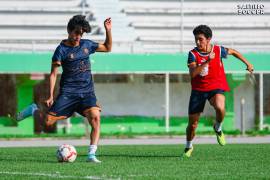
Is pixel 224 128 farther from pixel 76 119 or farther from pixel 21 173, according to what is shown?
pixel 21 173

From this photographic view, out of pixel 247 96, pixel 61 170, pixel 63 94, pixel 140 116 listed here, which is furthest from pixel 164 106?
pixel 61 170

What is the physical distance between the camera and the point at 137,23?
33500 mm

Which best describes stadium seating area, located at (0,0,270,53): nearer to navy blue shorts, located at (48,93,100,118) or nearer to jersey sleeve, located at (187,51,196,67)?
jersey sleeve, located at (187,51,196,67)

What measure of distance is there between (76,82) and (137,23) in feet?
67.9

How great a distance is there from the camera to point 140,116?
3114 centimetres

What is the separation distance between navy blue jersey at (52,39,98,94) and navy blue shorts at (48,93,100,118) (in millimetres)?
76

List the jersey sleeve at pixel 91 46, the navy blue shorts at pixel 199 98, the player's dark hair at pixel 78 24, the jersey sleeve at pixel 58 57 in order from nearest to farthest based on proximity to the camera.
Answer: the player's dark hair at pixel 78 24, the jersey sleeve at pixel 58 57, the jersey sleeve at pixel 91 46, the navy blue shorts at pixel 199 98

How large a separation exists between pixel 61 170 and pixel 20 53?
17.4 m

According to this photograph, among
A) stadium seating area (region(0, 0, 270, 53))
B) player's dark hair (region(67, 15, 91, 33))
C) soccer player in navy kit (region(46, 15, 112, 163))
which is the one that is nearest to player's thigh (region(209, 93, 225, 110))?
soccer player in navy kit (region(46, 15, 112, 163))

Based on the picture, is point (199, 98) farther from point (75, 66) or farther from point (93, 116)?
point (75, 66)

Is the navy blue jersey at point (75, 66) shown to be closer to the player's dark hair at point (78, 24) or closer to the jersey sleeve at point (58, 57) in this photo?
the jersey sleeve at point (58, 57)

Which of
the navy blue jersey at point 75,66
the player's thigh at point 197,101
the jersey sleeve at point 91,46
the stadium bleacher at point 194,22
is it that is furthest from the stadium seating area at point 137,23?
the navy blue jersey at point 75,66

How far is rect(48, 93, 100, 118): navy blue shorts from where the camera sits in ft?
42.7

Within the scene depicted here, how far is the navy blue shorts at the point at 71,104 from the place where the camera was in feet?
42.7
